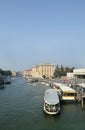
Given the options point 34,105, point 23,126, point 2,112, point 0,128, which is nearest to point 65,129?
point 23,126

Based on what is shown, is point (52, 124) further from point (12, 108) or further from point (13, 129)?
point (12, 108)

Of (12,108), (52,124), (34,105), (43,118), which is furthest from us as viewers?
(34,105)

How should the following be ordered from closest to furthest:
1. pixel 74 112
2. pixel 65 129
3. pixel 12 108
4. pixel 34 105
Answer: pixel 65 129 → pixel 74 112 → pixel 12 108 → pixel 34 105

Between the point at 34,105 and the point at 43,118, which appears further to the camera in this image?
the point at 34,105

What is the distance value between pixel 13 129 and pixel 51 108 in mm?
9028

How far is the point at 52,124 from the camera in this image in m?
37.2

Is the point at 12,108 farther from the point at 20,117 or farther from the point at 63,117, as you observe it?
the point at 63,117

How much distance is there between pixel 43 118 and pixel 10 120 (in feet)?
16.2

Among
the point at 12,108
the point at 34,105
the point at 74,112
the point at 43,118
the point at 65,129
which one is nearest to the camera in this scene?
the point at 65,129

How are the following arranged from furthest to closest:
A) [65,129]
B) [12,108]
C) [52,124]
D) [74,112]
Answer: [12,108]
[74,112]
[52,124]
[65,129]

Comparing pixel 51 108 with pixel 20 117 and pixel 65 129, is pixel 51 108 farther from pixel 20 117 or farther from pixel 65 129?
pixel 65 129

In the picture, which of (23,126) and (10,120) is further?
Result: (10,120)

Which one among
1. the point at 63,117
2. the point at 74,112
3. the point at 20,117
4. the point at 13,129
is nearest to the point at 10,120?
the point at 20,117

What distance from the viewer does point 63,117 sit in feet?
134
